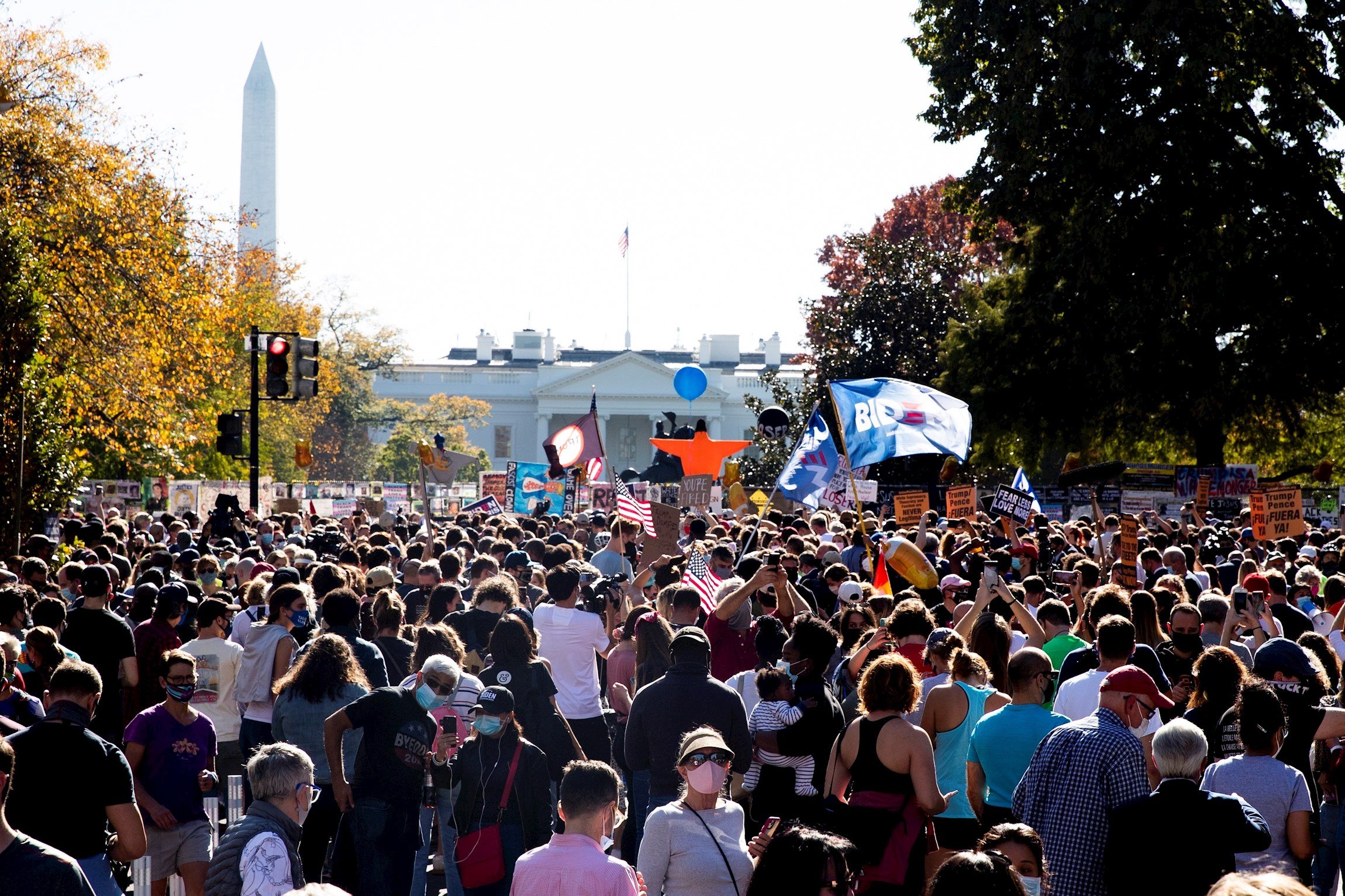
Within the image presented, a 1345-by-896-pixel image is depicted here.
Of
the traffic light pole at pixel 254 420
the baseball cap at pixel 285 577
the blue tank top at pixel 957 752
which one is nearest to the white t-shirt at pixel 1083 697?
the blue tank top at pixel 957 752

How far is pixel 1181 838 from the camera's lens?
4426mm

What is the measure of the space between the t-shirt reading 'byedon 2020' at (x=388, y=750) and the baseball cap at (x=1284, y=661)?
12.4 ft

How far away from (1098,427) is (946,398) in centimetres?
1627

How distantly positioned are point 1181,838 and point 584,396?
100 m

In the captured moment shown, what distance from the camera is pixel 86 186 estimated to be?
2105 centimetres

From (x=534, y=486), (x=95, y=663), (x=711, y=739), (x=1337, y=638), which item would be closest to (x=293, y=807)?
→ (x=711, y=739)

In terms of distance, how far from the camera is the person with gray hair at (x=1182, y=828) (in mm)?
4391

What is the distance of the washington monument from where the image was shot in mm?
143000

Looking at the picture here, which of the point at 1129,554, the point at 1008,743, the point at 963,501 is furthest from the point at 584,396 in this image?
the point at 1008,743

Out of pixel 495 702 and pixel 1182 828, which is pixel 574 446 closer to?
pixel 495 702

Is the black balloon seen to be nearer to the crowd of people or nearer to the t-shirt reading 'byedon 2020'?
the crowd of people

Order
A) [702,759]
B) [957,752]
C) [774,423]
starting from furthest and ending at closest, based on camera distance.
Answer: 1. [774,423]
2. [957,752]
3. [702,759]

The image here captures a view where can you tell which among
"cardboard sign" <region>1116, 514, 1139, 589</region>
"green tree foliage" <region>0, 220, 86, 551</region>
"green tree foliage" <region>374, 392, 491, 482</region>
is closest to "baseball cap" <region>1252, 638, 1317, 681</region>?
"cardboard sign" <region>1116, 514, 1139, 589</region>

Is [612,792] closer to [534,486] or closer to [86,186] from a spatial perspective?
[534,486]
